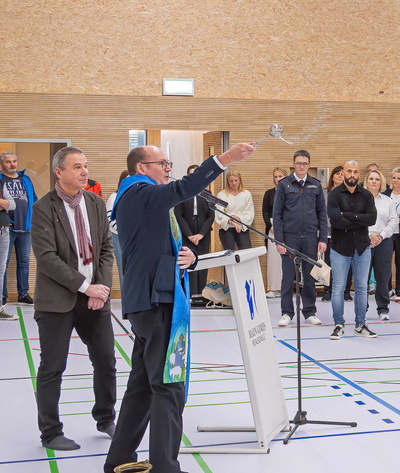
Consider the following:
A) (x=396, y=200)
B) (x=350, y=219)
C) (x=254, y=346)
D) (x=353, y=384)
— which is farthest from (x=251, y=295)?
(x=396, y=200)

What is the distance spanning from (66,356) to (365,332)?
13.1 ft

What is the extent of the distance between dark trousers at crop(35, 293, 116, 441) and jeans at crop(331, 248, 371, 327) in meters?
3.49

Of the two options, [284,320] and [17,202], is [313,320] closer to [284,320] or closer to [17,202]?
[284,320]

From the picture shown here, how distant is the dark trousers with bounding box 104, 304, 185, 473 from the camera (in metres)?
3.27

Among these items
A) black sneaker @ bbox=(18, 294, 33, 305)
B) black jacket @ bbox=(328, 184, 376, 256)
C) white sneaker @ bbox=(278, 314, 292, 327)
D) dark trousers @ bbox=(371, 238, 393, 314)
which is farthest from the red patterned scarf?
black sneaker @ bbox=(18, 294, 33, 305)

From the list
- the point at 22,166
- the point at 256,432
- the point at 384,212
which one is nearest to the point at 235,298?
the point at 256,432

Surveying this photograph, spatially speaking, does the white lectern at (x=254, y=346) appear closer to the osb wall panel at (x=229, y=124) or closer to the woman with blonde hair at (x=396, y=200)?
the woman with blonde hair at (x=396, y=200)

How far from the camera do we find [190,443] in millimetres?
4254

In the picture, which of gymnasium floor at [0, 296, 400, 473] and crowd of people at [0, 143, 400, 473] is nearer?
crowd of people at [0, 143, 400, 473]

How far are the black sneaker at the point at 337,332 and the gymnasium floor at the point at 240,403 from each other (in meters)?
0.06

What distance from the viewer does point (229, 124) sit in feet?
34.2

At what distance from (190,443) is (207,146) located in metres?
7.35

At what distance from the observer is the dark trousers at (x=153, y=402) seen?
3266 millimetres

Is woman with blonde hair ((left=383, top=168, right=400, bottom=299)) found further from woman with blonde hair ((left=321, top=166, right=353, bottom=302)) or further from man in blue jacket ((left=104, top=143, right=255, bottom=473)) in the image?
man in blue jacket ((left=104, top=143, right=255, bottom=473))
